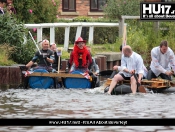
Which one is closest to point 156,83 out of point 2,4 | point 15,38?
point 15,38

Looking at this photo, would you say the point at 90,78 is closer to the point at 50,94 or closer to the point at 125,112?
the point at 50,94

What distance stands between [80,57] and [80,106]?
5.30m

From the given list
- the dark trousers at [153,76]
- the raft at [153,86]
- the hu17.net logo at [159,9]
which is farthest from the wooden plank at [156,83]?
the hu17.net logo at [159,9]

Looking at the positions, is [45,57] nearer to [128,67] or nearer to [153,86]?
[128,67]

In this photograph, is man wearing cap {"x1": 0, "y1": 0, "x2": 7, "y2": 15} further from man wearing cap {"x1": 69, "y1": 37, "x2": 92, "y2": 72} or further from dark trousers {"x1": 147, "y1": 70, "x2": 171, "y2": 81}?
dark trousers {"x1": 147, "y1": 70, "x2": 171, "y2": 81}

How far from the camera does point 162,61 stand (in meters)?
20.1

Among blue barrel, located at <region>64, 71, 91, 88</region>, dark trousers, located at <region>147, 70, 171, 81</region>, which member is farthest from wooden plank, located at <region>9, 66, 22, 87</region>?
dark trousers, located at <region>147, 70, 171, 81</region>

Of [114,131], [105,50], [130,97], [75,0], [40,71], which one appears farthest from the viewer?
[75,0]

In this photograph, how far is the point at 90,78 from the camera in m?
20.2

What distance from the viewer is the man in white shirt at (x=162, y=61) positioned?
20.0 metres

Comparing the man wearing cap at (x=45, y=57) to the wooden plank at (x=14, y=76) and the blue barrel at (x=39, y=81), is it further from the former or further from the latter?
the blue barrel at (x=39, y=81)

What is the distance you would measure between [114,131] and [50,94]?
264 inches

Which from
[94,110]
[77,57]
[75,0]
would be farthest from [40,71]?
[75,0]

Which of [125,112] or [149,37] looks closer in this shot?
[125,112]
